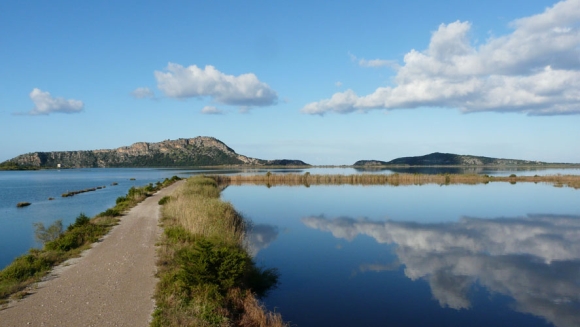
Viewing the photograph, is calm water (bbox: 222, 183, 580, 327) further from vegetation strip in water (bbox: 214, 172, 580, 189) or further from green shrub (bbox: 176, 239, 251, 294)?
vegetation strip in water (bbox: 214, 172, 580, 189)

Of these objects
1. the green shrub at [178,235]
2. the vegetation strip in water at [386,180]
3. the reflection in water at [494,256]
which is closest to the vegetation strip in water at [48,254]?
the green shrub at [178,235]

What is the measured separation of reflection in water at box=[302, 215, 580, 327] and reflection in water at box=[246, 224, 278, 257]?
101 inches

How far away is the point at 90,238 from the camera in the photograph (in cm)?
1470

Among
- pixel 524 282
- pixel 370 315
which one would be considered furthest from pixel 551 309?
pixel 370 315

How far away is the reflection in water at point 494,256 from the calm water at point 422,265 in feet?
0.13

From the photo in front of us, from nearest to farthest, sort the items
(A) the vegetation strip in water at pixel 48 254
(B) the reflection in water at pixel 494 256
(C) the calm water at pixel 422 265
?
(A) the vegetation strip in water at pixel 48 254
(C) the calm water at pixel 422 265
(B) the reflection in water at pixel 494 256

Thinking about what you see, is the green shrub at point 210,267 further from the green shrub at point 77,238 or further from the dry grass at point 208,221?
the green shrub at point 77,238

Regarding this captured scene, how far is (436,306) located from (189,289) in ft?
20.3

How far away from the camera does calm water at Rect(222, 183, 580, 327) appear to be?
990 centimetres

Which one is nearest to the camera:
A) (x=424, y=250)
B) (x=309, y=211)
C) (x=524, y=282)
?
(x=524, y=282)

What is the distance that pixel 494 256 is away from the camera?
50.5 feet

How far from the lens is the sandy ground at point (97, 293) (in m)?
7.20

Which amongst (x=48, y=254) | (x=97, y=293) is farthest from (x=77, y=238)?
(x=97, y=293)

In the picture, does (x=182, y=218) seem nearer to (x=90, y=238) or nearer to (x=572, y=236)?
A: (x=90, y=238)
